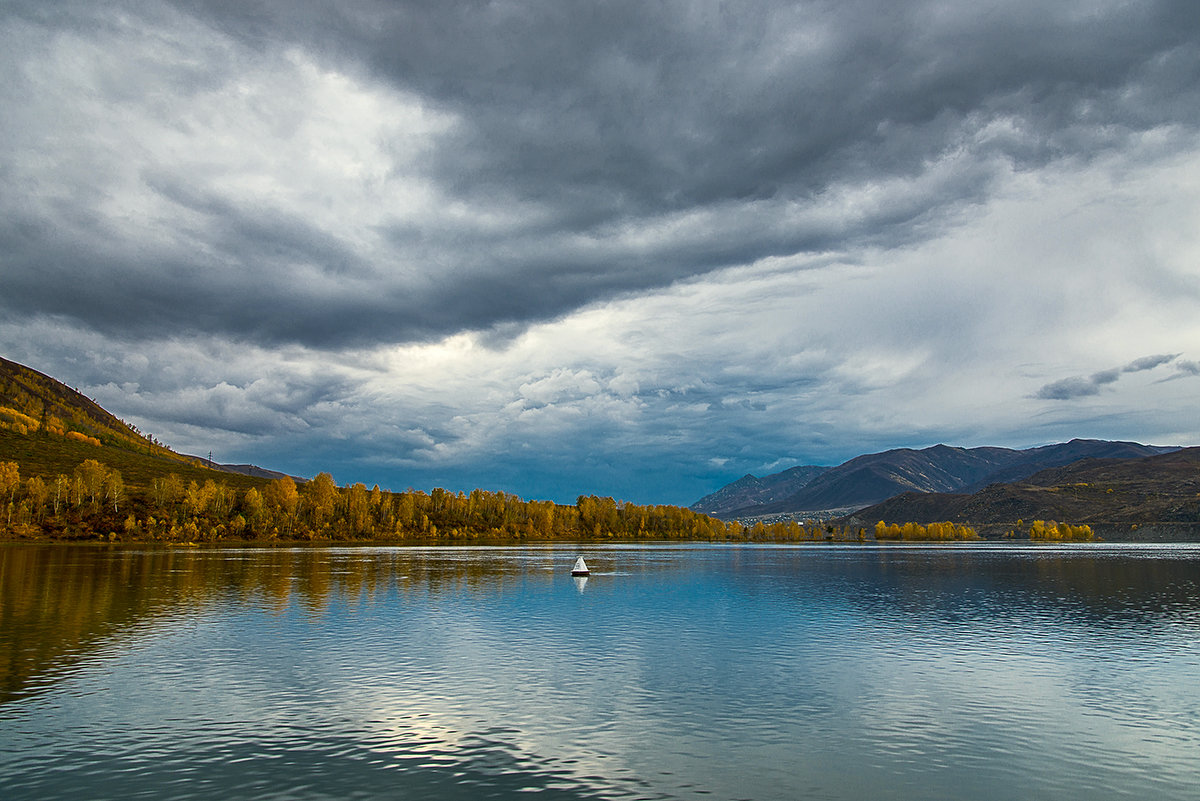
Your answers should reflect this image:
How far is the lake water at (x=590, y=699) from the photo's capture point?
26.9m

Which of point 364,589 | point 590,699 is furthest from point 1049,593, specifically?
point 364,589

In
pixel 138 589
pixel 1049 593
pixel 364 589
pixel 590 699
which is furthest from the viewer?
pixel 1049 593

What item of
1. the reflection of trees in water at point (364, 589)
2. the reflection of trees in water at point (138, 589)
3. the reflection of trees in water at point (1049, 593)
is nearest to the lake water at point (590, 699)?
the reflection of trees in water at point (138, 589)

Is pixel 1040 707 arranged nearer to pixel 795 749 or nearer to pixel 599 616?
pixel 795 749

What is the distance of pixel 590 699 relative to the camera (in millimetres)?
39156

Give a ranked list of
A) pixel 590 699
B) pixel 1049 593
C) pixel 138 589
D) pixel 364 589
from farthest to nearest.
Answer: pixel 1049 593
pixel 364 589
pixel 138 589
pixel 590 699

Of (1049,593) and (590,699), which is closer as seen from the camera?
(590,699)

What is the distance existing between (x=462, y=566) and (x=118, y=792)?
12374 cm

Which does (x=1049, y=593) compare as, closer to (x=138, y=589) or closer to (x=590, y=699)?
(x=590, y=699)

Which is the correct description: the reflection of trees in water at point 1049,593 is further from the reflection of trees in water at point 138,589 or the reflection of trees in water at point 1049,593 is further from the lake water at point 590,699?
the reflection of trees in water at point 138,589

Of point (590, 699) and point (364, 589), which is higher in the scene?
point (364, 589)

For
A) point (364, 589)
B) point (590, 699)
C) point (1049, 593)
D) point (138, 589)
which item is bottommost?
point (1049, 593)

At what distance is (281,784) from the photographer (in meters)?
25.9

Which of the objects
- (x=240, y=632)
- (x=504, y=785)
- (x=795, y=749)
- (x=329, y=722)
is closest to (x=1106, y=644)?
(x=795, y=749)
